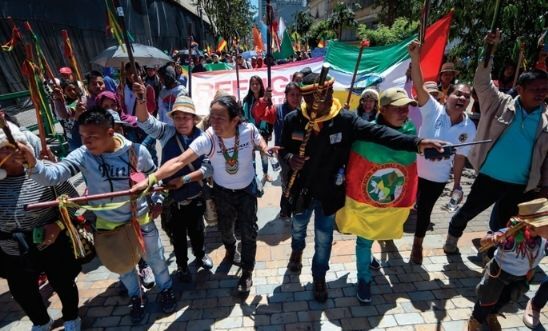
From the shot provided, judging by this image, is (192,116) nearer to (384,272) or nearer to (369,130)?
(369,130)

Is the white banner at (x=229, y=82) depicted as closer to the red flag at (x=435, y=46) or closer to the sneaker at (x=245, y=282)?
the red flag at (x=435, y=46)

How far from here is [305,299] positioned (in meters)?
3.34

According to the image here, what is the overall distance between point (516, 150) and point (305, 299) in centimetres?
248

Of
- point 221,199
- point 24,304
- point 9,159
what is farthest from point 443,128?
point 24,304

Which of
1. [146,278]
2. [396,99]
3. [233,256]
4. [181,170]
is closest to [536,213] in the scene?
[396,99]

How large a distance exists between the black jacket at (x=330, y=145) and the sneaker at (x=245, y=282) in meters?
1.11

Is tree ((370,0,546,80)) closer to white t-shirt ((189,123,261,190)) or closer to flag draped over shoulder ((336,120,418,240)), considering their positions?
flag draped over shoulder ((336,120,418,240))

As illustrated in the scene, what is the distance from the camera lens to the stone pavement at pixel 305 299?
3.06 m

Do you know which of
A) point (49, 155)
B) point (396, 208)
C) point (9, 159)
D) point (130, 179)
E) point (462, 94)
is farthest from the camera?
point (462, 94)

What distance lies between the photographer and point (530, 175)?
307 cm

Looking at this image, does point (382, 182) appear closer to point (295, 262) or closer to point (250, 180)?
point (250, 180)

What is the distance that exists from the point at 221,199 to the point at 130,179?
0.91m

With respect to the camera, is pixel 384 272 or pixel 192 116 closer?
pixel 192 116

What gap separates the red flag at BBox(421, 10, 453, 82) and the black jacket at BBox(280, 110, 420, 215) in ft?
9.91
